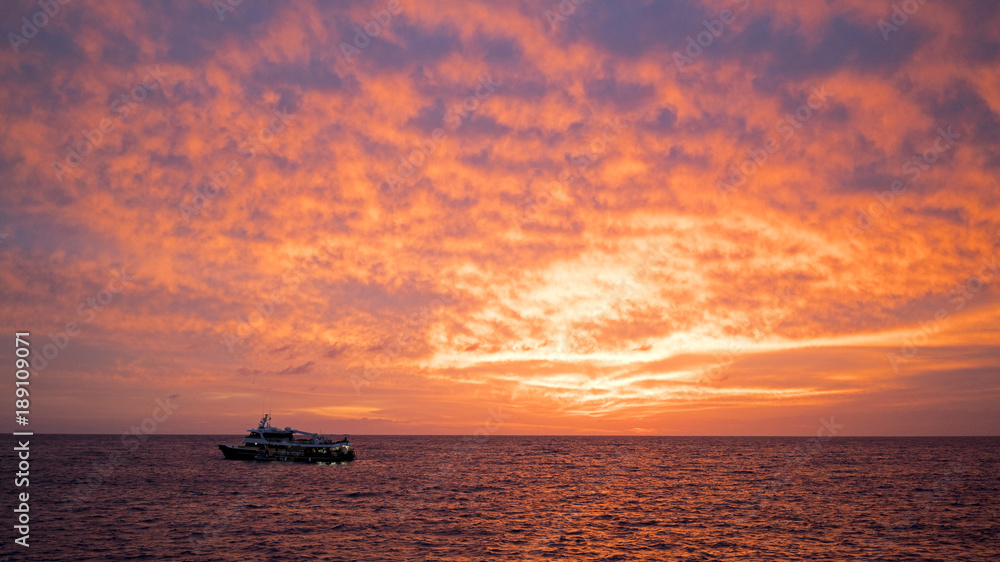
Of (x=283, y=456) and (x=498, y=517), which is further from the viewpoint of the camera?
(x=283, y=456)

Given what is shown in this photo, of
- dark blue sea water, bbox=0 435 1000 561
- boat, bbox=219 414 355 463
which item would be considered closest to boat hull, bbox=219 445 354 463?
boat, bbox=219 414 355 463

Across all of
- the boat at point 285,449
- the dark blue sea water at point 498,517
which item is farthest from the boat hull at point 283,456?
the dark blue sea water at point 498,517

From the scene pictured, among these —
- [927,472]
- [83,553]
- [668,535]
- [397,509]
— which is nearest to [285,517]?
A: [397,509]

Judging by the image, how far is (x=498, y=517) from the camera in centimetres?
6019

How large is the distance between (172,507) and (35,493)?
24060 mm

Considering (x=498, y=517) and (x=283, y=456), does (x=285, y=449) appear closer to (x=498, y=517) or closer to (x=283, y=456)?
(x=283, y=456)

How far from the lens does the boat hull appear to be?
4569 inches

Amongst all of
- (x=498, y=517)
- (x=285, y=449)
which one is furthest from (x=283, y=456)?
(x=498, y=517)

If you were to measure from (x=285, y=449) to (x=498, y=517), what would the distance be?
69875 millimetres

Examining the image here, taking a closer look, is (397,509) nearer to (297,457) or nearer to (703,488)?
(703,488)

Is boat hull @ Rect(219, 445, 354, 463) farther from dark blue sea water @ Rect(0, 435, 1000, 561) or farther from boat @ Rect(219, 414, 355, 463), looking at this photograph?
dark blue sea water @ Rect(0, 435, 1000, 561)

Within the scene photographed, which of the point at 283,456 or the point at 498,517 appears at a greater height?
the point at 498,517

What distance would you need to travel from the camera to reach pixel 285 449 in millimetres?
116312

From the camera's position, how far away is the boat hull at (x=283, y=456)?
11606cm
